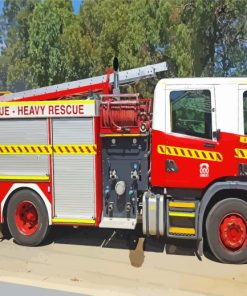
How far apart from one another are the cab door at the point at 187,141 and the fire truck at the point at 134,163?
0.5 inches

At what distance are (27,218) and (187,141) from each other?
286cm

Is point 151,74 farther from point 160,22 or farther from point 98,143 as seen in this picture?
point 160,22

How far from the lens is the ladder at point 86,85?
832 centimetres

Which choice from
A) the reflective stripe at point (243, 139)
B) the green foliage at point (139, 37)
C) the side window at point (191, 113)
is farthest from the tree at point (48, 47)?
the reflective stripe at point (243, 139)

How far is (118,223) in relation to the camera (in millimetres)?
7492

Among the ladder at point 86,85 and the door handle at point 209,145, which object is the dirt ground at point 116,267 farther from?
the ladder at point 86,85

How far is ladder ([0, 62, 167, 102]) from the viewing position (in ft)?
27.3

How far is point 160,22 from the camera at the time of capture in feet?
73.1

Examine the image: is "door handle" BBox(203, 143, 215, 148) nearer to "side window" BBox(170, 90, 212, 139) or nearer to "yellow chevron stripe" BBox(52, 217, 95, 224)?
"side window" BBox(170, 90, 212, 139)

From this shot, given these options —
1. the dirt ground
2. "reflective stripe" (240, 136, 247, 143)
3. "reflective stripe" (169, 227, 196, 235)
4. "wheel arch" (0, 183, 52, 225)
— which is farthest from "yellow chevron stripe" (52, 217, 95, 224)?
"reflective stripe" (240, 136, 247, 143)

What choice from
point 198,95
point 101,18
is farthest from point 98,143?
point 101,18

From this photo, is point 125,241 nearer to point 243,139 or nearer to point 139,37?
point 243,139

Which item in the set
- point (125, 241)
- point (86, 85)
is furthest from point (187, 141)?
point (86, 85)

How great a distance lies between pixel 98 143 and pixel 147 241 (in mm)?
1813
